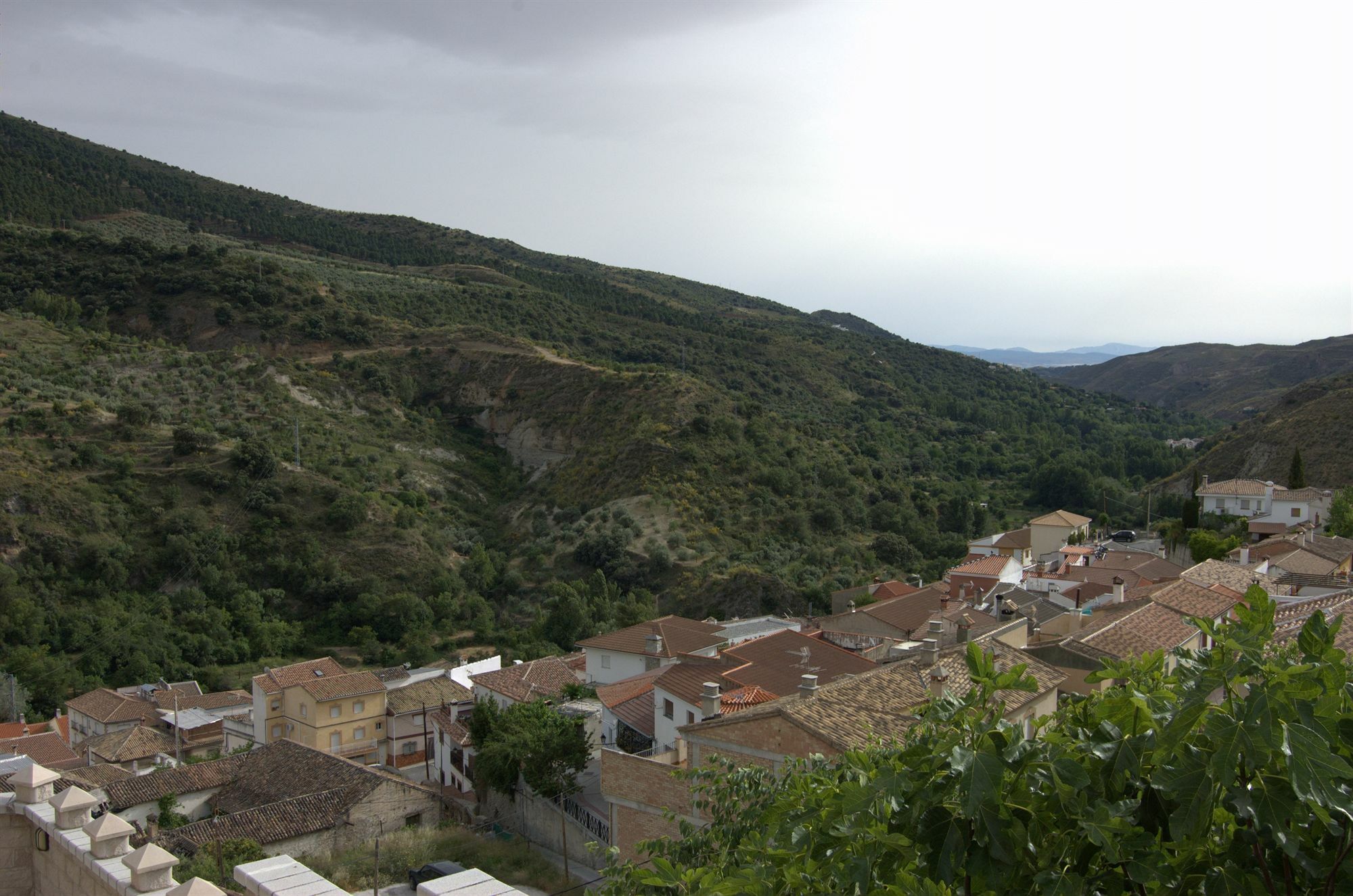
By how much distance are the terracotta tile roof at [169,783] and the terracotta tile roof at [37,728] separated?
6816mm

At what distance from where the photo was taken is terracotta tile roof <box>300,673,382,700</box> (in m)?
27.8

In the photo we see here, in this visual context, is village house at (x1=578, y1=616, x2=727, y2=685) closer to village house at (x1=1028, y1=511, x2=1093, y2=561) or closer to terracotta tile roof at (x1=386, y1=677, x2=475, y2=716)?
terracotta tile roof at (x1=386, y1=677, x2=475, y2=716)

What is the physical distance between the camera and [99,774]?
23812 millimetres

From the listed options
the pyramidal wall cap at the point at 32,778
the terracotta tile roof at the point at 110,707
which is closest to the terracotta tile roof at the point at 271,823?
the terracotta tile roof at the point at 110,707

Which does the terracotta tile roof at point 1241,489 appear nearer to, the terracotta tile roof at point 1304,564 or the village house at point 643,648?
the terracotta tile roof at point 1304,564

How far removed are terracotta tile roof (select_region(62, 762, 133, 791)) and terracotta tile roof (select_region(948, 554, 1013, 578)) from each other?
25.7 metres

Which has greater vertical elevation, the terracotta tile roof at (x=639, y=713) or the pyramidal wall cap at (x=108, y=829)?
the pyramidal wall cap at (x=108, y=829)

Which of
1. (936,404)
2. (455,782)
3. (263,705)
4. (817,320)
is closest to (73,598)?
(263,705)

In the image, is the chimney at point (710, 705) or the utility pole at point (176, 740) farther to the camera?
the utility pole at point (176, 740)

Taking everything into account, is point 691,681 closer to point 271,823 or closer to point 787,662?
point 787,662

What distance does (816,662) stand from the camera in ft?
65.2

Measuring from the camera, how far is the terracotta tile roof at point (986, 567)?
111 ft

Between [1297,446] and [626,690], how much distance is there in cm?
4698

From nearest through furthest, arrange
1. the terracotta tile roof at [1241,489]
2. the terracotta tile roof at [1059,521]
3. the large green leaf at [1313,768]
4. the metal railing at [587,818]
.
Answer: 1. the large green leaf at [1313,768]
2. the metal railing at [587,818]
3. the terracotta tile roof at [1241,489]
4. the terracotta tile roof at [1059,521]
